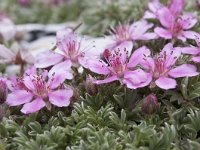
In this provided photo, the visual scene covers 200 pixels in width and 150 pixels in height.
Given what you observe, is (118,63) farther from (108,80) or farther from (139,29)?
(139,29)

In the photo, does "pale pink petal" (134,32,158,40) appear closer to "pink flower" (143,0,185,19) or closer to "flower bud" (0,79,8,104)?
"pink flower" (143,0,185,19)

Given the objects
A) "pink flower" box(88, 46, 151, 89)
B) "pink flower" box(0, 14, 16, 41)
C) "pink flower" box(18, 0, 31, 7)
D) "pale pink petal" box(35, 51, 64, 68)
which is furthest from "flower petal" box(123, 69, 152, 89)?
"pink flower" box(18, 0, 31, 7)

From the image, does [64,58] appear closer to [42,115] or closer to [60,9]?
[42,115]

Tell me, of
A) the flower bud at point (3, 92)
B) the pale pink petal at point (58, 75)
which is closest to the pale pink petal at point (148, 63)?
the pale pink petal at point (58, 75)

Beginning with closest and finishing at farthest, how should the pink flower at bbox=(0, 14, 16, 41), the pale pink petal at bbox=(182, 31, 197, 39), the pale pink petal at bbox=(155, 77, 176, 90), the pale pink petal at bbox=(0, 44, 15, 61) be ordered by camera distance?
the pale pink petal at bbox=(155, 77, 176, 90), the pale pink petal at bbox=(182, 31, 197, 39), the pale pink petal at bbox=(0, 44, 15, 61), the pink flower at bbox=(0, 14, 16, 41)

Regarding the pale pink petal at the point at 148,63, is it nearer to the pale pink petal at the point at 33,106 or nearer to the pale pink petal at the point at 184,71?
the pale pink petal at the point at 184,71

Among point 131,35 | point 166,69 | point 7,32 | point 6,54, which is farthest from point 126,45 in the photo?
point 7,32
